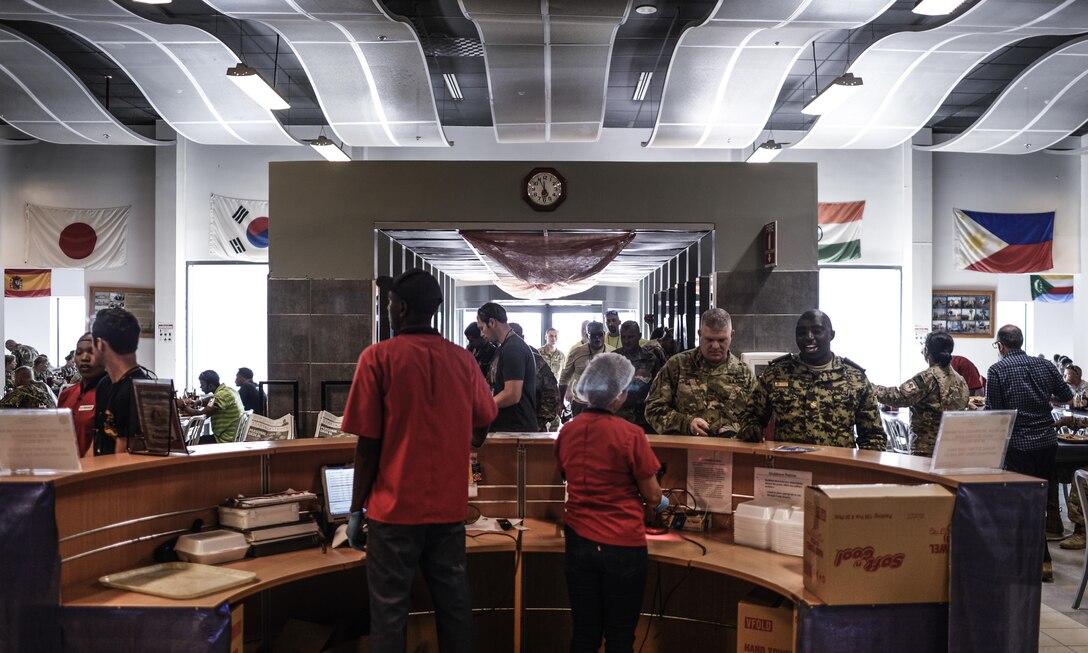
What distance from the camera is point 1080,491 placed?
14.8ft

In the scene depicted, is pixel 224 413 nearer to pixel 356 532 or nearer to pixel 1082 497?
pixel 356 532

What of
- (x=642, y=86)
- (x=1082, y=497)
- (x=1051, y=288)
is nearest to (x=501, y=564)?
(x=1082, y=497)

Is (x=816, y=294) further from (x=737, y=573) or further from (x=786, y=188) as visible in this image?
(x=737, y=573)

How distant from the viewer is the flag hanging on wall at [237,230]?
39.8 ft

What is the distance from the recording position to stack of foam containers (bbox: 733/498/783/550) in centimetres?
317

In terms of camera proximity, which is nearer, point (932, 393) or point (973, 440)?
point (973, 440)

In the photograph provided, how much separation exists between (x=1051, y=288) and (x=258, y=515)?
13847mm

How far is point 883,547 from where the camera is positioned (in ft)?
8.34

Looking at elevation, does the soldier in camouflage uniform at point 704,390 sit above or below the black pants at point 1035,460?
above

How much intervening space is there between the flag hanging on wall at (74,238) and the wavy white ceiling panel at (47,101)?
172 cm

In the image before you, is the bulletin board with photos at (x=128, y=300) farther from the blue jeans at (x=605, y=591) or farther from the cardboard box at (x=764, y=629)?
the cardboard box at (x=764, y=629)

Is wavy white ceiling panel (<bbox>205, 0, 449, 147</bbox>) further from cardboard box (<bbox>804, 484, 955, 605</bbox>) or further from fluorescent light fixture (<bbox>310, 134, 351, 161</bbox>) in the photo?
cardboard box (<bbox>804, 484, 955, 605</bbox>)

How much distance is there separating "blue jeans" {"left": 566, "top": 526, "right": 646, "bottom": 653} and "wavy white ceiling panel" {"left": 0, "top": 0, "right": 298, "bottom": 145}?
6.61 meters

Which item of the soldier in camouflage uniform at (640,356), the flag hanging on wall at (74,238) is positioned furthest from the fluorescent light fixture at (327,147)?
the soldier in camouflage uniform at (640,356)
